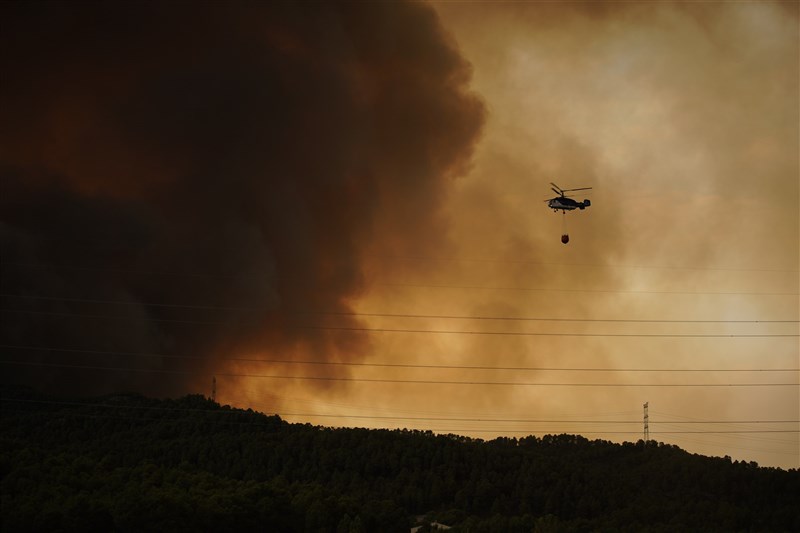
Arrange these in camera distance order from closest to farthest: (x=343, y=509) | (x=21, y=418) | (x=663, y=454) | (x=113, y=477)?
(x=113, y=477) < (x=343, y=509) < (x=21, y=418) < (x=663, y=454)

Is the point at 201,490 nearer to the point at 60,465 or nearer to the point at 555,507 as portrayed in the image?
the point at 60,465

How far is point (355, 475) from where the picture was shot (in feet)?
393

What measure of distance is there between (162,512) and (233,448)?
159 ft

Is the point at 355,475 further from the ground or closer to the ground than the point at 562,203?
closer to the ground

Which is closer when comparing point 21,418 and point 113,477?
Answer: point 113,477

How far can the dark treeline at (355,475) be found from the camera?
85.5 m

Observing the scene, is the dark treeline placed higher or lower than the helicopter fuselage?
lower

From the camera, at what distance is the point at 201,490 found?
8200 centimetres

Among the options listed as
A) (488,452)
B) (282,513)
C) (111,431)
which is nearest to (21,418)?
(111,431)

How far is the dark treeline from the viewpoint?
85500mm

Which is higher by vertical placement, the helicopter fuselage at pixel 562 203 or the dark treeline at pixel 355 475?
the helicopter fuselage at pixel 562 203

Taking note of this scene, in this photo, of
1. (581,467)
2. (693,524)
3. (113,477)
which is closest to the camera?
(113,477)

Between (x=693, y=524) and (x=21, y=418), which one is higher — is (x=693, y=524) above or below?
below

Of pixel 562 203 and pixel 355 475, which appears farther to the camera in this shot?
pixel 355 475
